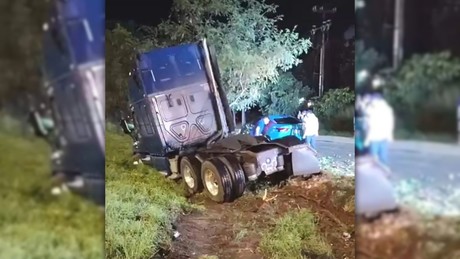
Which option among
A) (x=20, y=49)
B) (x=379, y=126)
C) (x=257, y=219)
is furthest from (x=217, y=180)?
(x=20, y=49)

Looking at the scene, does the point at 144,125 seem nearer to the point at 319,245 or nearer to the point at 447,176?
the point at 319,245

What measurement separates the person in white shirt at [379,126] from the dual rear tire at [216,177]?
534 mm

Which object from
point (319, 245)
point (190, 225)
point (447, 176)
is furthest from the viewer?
point (190, 225)

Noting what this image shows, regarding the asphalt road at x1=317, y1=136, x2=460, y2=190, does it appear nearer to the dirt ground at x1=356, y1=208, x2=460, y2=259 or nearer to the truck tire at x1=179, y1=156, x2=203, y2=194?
the dirt ground at x1=356, y1=208, x2=460, y2=259

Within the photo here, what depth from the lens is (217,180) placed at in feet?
8.04

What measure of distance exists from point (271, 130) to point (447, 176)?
691mm

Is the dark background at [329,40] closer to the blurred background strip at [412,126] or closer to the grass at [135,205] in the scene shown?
the blurred background strip at [412,126]

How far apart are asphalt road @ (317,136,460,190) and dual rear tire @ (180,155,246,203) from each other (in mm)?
612

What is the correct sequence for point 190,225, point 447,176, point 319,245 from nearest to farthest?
point 447,176
point 319,245
point 190,225

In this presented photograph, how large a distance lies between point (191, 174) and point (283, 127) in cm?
45

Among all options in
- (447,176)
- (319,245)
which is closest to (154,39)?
(319,245)

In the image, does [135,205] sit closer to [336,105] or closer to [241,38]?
[241,38]

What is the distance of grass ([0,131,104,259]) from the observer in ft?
8.32

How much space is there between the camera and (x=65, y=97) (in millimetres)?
2580
